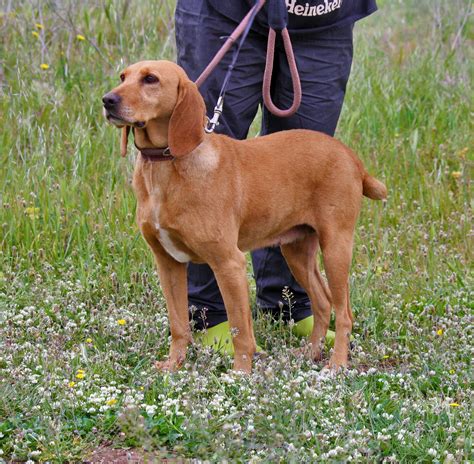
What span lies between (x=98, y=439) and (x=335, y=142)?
167 centimetres

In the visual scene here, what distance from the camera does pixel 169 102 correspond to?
11.9 feet

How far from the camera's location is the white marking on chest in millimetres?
3781

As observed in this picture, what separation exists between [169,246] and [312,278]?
842 mm

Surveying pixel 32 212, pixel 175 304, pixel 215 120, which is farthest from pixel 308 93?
pixel 32 212

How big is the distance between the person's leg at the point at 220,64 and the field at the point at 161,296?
521mm

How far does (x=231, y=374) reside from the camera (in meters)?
3.80

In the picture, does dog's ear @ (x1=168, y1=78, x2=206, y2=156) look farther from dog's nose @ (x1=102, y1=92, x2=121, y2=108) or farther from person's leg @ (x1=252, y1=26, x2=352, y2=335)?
person's leg @ (x1=252, y1=26, x2=352, y2=335)

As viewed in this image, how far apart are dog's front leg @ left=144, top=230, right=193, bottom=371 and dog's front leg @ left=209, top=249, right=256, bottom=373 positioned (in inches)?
10.4

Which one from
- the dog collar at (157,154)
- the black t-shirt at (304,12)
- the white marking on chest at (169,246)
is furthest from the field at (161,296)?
the black t-shirt at (304,12)

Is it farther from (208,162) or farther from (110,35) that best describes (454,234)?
(110,35)

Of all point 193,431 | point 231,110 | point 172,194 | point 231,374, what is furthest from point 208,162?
point 193,431

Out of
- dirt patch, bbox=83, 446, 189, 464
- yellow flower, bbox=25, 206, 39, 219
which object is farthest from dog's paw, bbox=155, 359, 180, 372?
yellow flower, bbox=25, 206, 39, 219

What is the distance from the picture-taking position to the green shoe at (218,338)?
4207 mm

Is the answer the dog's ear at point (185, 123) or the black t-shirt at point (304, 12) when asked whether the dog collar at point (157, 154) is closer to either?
the dog's ear at point (185, 123)
